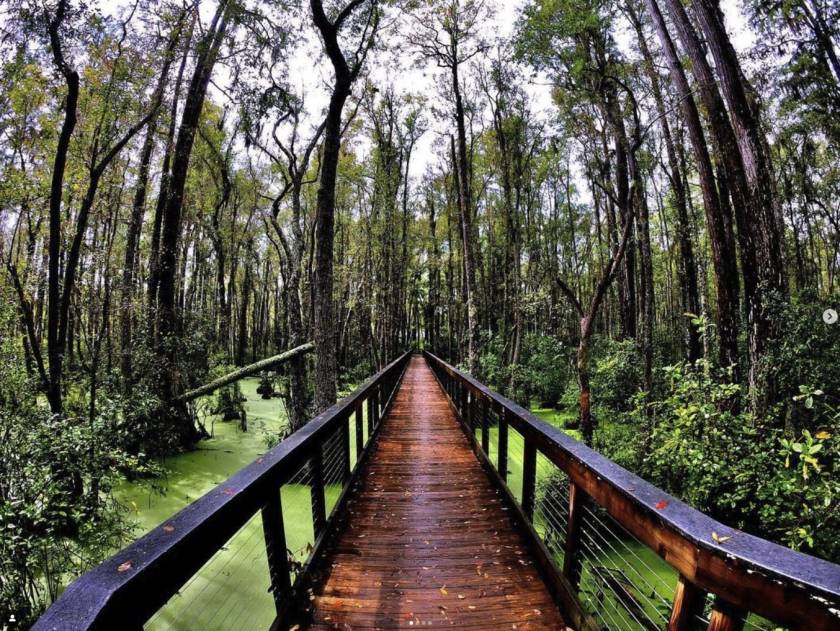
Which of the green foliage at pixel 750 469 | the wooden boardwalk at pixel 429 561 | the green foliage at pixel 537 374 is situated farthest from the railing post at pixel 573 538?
the green foliage at pixel 537 374

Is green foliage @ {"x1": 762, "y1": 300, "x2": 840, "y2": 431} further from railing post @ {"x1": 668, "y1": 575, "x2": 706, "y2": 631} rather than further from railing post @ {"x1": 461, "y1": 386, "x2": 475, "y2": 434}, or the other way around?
railing post @ {"x1": 668, "y1": 575, "x2": 706, "y2": 631}

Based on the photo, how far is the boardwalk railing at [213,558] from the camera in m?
0.92

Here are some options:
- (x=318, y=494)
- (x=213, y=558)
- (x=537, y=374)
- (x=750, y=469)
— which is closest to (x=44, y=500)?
(x=213, y=558)

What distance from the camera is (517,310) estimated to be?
512 inches

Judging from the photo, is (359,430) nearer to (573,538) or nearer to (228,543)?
(228,543)

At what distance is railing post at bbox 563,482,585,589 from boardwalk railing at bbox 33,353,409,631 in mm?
1458

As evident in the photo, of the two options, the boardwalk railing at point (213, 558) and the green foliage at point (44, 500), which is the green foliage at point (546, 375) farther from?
the green foliage at point (44, 500)

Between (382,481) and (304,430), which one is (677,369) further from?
(304,430)

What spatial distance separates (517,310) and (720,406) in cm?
804

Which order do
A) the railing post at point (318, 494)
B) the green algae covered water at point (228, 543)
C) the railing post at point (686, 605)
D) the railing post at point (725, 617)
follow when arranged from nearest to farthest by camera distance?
the railing post at point (725, 617)
the railing post at point (686, 605)
the railing post at point (318, 494)
the green algae covered water at point (228, 543)

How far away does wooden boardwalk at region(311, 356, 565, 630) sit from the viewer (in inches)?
86.0

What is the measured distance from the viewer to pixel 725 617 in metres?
1.12

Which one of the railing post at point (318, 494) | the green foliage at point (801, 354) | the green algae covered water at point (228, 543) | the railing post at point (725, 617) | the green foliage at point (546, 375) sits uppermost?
the green foliage at point (801, 354)

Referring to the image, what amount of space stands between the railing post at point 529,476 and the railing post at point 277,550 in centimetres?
167
